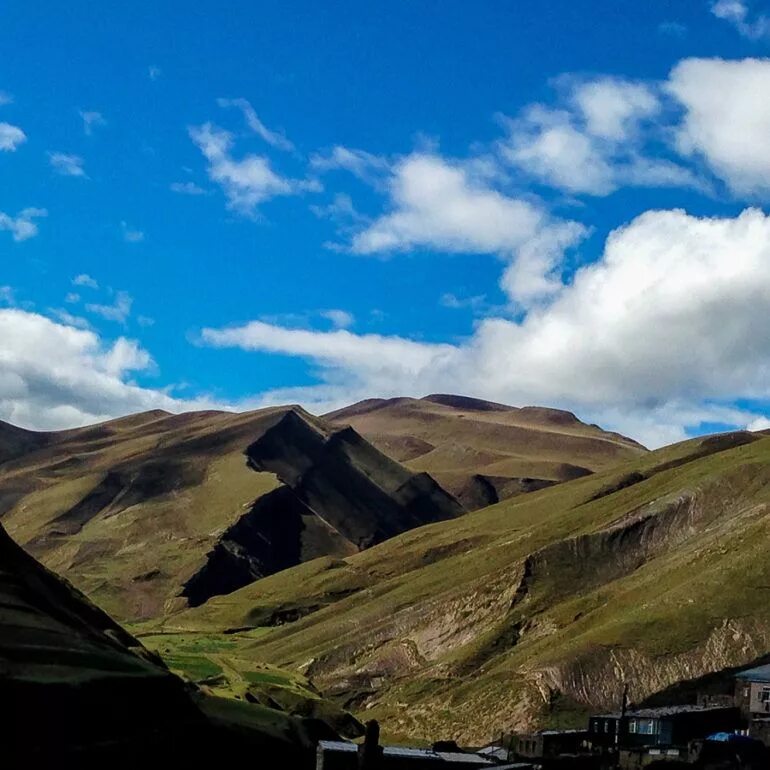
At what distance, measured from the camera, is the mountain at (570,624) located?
125875 millimetres

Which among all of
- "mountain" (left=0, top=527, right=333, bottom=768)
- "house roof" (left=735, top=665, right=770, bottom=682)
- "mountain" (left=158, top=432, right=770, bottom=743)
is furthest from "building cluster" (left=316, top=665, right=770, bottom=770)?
"mountain" (left=158, top=432, right=770, bottom=743)

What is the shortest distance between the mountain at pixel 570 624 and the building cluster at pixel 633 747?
1902 centimetres

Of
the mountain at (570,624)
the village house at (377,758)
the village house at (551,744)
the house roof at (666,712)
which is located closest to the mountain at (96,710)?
the village house at (377,758)

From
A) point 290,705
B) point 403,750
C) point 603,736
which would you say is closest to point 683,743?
point 603,736

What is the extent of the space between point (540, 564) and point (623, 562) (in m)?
13.3

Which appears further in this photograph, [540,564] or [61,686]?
[540,564]

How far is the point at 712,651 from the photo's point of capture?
12644cm

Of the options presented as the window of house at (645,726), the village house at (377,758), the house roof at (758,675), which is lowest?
the village house at (377,758)

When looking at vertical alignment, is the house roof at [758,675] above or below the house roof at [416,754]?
above

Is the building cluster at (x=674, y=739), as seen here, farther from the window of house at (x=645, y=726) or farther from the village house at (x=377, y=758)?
the village house at (x=377, y=758)

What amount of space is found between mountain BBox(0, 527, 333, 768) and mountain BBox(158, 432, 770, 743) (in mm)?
63337

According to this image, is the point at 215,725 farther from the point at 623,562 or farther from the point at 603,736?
the point at 623,562

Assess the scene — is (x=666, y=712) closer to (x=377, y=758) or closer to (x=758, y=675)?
(x=758, y=675)

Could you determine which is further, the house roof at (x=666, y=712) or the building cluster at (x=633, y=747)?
the house roof at (x=666, y=712)
